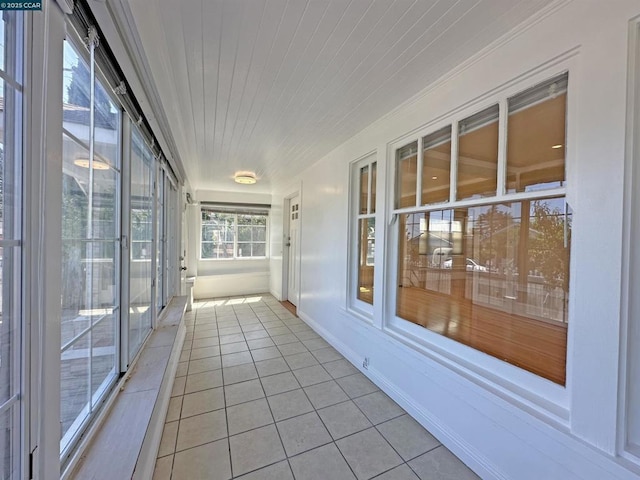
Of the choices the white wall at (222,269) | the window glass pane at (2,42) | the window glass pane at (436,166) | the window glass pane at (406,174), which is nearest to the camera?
the window glass pane at (2,42)

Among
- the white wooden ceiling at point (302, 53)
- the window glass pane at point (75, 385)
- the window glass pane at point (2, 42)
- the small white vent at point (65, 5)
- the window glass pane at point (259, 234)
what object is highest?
the white wooden ceiling at point (302, 53)

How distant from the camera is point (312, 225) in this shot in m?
3.83

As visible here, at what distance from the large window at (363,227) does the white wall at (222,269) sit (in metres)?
3.57

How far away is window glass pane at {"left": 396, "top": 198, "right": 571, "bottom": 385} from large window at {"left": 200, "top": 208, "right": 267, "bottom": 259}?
470cm

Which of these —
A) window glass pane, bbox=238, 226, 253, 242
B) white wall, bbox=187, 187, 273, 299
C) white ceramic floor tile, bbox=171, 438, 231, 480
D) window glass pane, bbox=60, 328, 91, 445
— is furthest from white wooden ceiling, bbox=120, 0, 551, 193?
window glass pane, bbox=238, 226, 253, 242

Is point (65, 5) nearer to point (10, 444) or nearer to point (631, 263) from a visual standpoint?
point (10, 444)

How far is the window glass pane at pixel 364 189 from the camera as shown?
2.69 m

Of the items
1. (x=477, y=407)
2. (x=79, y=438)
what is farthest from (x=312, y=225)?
(x=79, y=438)

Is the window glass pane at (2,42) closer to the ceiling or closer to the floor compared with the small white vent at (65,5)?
closer to the floor

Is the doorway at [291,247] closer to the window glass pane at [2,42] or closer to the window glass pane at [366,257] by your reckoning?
the window glass pane at [366,257]

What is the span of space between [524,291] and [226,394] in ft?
7.50

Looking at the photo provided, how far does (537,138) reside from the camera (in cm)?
131

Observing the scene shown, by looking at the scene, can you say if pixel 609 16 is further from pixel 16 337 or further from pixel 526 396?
pixel 16 337

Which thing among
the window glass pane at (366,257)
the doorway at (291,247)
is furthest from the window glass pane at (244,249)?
the window glass pane at (366,257)
